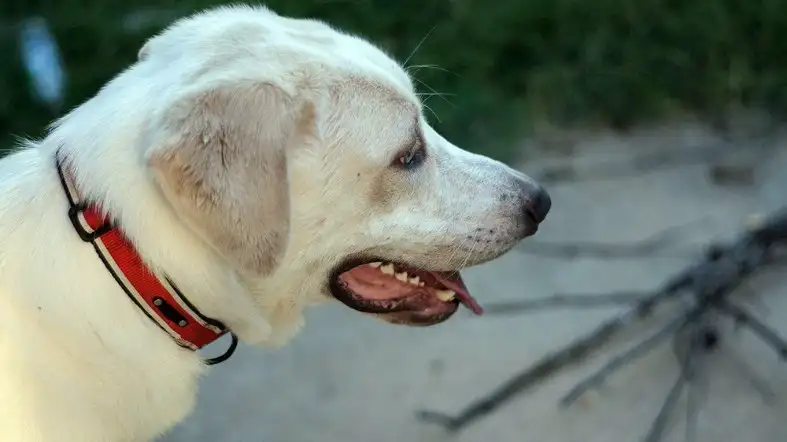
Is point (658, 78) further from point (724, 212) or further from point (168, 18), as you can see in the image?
point (168, 18)

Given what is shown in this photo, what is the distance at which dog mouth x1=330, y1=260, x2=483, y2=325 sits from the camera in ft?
5.95

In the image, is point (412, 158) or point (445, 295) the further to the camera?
point (445, 295)

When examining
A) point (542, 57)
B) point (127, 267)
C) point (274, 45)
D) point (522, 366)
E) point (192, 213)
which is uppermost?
point (274, 45)

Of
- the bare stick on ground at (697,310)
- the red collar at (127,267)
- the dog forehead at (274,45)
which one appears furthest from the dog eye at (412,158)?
the bare stick on ground at (697,310)

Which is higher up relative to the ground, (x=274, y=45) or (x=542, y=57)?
(x=274, y=45)

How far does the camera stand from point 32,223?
1.56m

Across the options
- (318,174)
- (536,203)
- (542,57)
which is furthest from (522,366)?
(542,57)

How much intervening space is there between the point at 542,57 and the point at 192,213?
2.97m

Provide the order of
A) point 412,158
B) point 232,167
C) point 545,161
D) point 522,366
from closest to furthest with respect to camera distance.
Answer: point 232,167
point 412,158
point 522,366
point 545,161

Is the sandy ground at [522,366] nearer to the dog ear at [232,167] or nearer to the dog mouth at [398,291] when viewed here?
the dog mouth at [398,291]

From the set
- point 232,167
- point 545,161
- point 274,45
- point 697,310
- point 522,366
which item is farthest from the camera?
point 545,161

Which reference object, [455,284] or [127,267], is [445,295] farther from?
[127,267]

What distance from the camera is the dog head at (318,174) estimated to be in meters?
1.45

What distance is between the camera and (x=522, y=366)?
275 centimetres
